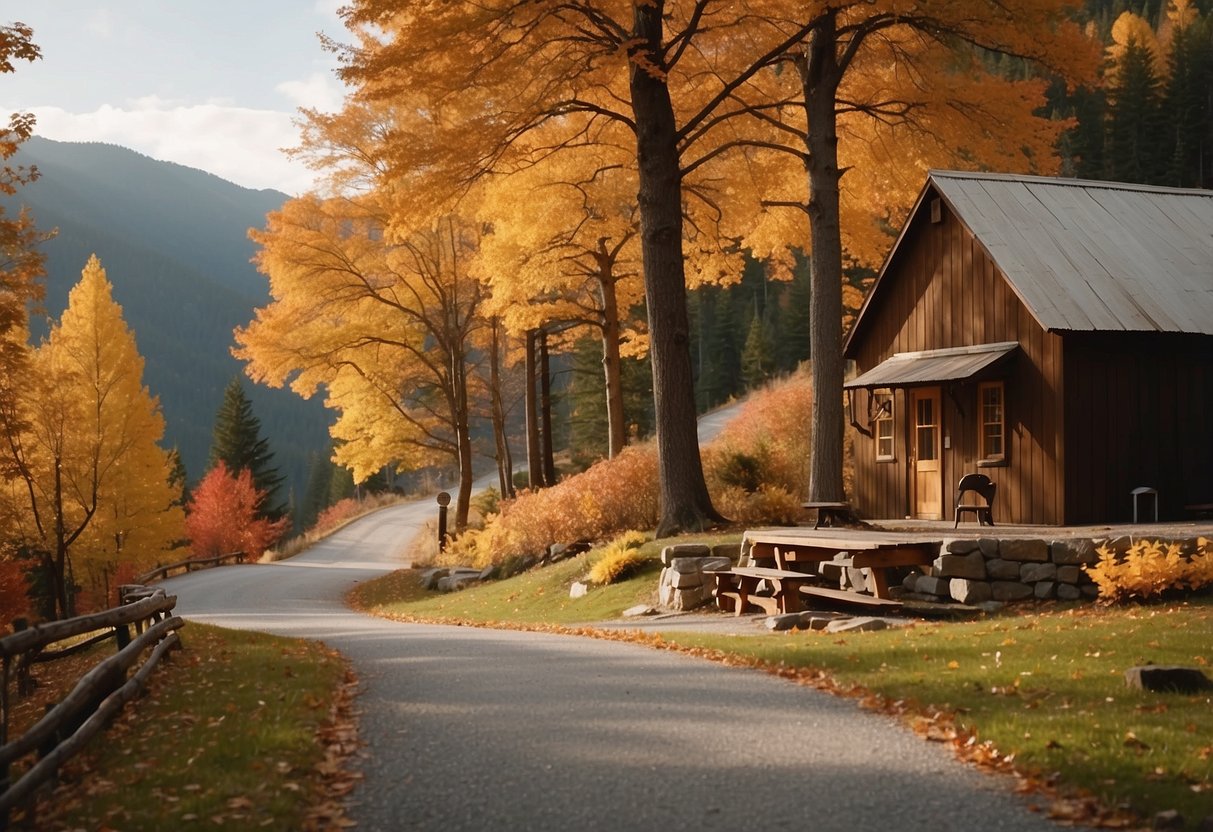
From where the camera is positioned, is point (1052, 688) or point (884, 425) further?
point (884, 425)

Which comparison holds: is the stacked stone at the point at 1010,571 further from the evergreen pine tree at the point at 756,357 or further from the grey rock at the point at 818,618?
the evergreen pine tree at the point at 756,357

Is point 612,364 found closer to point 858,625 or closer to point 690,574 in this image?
point 690,574

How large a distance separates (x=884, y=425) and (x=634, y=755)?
15898 mm

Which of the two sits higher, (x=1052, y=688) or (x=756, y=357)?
(x=756, y=357)

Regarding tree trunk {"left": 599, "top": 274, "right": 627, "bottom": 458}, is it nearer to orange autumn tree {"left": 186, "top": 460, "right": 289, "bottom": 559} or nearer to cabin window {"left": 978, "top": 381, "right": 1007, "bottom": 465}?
cabin window {"left": 978, "top": 381, "right": 1007, "bottom": 465}

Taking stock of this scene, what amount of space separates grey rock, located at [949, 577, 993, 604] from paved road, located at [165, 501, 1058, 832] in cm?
491

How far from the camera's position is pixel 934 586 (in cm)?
1427

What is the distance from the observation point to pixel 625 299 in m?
28.8

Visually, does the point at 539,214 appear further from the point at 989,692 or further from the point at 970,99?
the point at 989,692

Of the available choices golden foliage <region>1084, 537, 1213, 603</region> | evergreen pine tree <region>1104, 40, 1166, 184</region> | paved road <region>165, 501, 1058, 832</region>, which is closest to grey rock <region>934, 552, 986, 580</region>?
golden foliage <region>1084, 537, 1213, 603</region>

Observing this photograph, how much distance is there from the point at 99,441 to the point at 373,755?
30443 mm

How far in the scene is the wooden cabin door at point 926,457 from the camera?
65.6 ft

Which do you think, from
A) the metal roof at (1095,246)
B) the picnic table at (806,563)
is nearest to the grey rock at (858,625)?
the picnic table at (806,563)

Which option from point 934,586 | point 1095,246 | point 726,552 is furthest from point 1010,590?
point 1095,246
